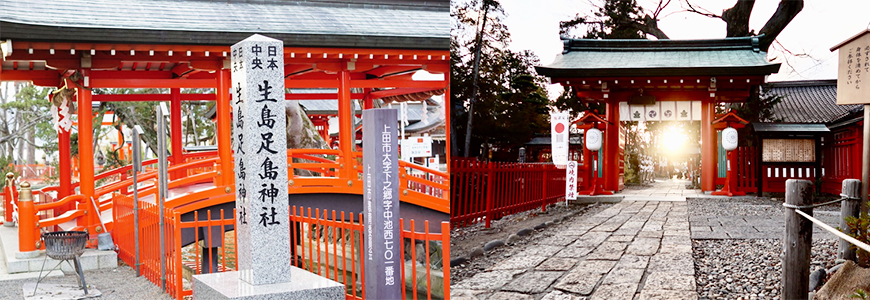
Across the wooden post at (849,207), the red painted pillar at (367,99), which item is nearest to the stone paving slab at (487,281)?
the wooden post at (849,207)

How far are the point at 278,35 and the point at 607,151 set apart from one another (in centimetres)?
444

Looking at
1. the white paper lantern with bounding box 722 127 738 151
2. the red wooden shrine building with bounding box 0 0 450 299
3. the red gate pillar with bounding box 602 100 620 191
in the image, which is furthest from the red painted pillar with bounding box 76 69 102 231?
the white paper lantern with bounding box 722 127 738 151

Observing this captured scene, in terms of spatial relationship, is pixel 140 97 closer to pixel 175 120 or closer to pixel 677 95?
pixel 175 120

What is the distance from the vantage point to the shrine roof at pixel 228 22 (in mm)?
8109

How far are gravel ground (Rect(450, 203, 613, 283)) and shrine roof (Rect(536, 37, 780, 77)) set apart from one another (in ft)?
7.34

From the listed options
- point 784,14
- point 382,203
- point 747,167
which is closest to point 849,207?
point 784,14

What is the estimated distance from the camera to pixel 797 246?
10.8 ft

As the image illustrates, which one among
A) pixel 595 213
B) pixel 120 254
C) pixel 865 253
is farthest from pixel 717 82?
pixel 120 254

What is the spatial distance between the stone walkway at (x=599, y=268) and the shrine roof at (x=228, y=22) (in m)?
5.11

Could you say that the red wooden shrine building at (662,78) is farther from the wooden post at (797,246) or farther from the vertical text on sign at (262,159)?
the wooden post at (797,246)

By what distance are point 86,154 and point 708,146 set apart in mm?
8254

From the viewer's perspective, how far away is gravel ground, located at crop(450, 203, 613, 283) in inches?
159

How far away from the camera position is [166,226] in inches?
233

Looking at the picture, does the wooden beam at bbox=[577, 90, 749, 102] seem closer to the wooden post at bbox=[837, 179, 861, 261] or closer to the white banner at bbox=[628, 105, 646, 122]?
the white banner at bbox=[628, 105, 646, 122]
